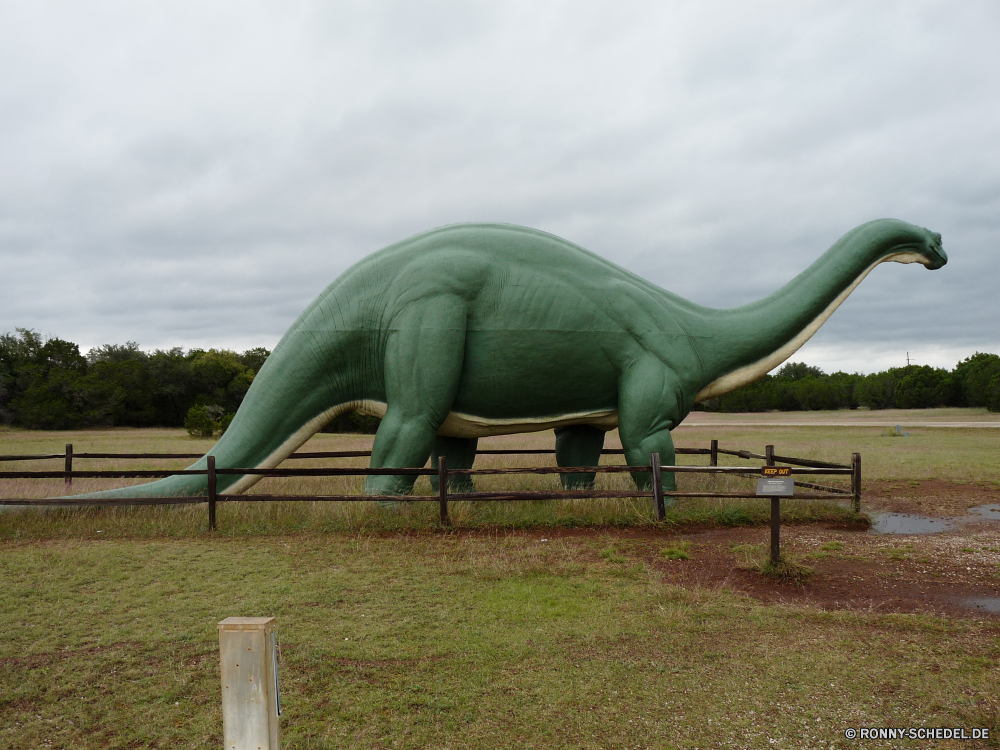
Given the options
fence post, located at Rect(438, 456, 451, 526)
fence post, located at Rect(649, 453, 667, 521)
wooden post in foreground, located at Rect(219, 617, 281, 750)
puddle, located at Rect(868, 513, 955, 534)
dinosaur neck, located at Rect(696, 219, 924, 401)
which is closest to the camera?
wooden post in foreground, located at Rect(219, 617, 281, 750)

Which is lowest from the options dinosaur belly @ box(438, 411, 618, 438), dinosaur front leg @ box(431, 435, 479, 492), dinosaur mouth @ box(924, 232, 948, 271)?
dinosaur front leg @ box(431, 435, 479, 492)

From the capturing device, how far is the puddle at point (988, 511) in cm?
887

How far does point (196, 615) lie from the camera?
4.68 metres

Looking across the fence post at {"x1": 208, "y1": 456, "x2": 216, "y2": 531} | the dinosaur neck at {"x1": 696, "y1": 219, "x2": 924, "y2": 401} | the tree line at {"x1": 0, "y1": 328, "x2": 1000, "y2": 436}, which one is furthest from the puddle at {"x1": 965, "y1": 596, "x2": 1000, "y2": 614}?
the tree line at {"x1": 0, "y1": 328, "x2": 1000, "y2": 436}

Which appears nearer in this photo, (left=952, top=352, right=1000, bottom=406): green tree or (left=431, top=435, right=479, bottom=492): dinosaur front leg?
(left=431, top=435, right=479, bottom=492): dinosaur front leg

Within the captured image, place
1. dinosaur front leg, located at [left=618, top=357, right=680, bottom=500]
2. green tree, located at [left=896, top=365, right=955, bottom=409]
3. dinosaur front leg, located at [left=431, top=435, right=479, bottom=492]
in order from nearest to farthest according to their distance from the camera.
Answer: dinosaur front leg, located at [left=618, top=357, right=680, bottom=500] → dinosaur front leg, located at [left=431, top=435, right=479, bottom=492] → green tree, located at [left=896, top=365, right=955, bottom=409]

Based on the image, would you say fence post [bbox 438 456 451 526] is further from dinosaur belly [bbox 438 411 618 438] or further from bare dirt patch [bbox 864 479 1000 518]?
bare dirt patch [bbox 864 479 1000 518]

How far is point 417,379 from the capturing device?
7812 mm

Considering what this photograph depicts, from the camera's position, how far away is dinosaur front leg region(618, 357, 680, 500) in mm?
8117

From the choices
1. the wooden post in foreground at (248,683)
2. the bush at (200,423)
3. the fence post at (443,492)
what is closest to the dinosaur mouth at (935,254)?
the fence post at (443,492)

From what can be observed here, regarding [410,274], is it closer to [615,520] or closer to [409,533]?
[409,533]

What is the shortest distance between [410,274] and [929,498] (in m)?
8.36

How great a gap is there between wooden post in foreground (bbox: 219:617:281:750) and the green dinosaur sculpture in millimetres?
5602

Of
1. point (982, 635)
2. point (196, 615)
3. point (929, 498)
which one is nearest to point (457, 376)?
point (196, 615)
